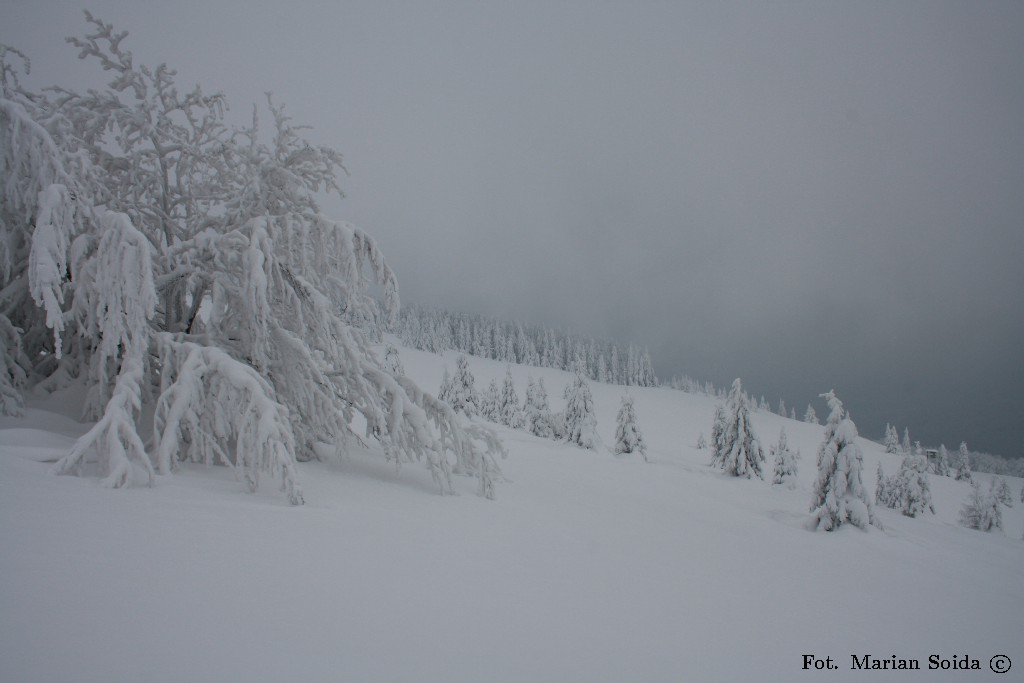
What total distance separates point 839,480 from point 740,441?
22842 mm

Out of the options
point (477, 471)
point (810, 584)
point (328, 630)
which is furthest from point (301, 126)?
point (810, 584)

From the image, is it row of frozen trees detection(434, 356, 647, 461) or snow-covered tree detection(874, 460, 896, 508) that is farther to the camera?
snow-covered tree detection(874, 460, 896, 508)

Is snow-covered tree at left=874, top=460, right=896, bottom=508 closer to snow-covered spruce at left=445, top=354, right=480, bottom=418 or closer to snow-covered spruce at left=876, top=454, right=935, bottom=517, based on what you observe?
snow-covered spruce at left=876, top=454, right=935, bottom=517

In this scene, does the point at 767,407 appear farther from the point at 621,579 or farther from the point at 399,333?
the point at 621,579

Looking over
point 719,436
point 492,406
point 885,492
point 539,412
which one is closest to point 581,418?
point 539,412

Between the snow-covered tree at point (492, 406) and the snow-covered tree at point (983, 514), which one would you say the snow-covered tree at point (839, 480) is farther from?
the snow-covered tree at point (492, 406)

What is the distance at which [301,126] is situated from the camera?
7031 millimetres

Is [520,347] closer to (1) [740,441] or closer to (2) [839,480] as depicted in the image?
(1) [740,441]

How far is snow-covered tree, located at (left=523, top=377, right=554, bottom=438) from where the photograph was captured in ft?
168

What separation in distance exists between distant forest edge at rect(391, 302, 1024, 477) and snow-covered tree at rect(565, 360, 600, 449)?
8187 centimetres

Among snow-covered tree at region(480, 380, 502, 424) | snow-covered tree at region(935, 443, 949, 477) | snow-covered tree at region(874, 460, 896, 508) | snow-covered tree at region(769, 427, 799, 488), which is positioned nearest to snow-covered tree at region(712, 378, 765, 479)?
snow-covered tree at region(769, 427, 799, 488)

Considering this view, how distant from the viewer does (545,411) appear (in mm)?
53062

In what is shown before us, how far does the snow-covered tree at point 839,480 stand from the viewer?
14.1m

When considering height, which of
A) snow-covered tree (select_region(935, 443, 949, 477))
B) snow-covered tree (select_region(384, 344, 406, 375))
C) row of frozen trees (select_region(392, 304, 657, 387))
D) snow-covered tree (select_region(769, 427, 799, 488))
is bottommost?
snow-covered tree (select_region(935, 443, 949, 477))
